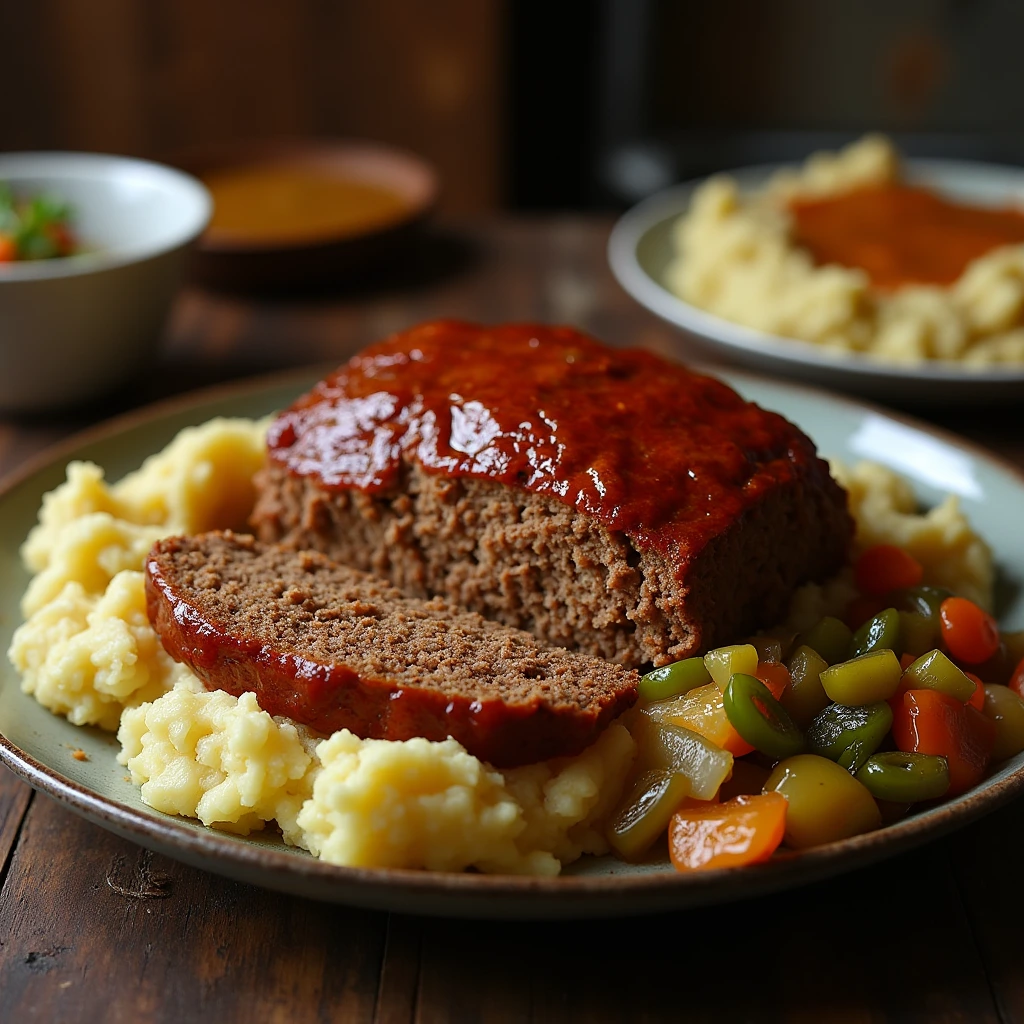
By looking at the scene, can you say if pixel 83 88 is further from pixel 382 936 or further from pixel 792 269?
pixel 382 936

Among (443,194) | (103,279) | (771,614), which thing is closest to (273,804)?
(771,614)

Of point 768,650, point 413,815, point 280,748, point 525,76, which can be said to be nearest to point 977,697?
point 768,650

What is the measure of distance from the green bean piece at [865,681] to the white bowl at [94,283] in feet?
13.7

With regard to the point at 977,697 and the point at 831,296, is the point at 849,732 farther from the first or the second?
the point at 831,296

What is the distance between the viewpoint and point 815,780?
3.29 m

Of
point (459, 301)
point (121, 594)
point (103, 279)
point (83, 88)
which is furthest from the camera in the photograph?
point (83, 88)

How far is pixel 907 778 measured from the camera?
10.9ft

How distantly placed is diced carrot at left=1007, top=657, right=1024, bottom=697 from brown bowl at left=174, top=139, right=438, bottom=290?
16.9 feet

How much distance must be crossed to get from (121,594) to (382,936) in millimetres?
1458

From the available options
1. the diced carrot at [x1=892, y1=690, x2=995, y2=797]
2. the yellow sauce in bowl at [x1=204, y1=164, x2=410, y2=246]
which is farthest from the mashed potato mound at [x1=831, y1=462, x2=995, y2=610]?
the yellow sauce in bowl at [x1=204, y1=164, x2=410, y2=246]

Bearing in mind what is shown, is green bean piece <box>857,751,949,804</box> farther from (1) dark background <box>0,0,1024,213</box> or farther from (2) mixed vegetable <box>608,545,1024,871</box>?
(1) dark background <box>0,0,1024,213</box>

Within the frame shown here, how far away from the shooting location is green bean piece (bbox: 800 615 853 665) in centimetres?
392

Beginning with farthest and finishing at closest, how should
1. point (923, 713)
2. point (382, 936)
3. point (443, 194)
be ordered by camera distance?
point (443, 194) < point (923, 713) < point (382, 936)

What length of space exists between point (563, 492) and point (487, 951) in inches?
55.2
